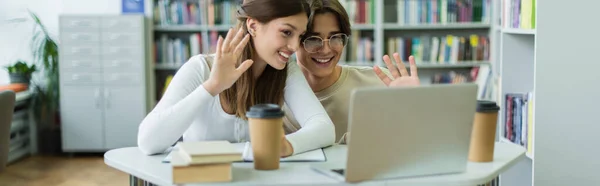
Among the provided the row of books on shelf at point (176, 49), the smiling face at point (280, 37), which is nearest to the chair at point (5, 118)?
the smiling face at point (280, 37)

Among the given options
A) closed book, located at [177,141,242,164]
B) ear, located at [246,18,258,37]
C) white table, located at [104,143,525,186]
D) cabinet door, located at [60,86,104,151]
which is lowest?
cabinet door, located at [60,86,104,151]

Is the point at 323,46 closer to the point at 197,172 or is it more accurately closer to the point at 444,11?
the point at 197,172

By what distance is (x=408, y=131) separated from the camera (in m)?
1.86

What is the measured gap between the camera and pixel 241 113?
2.46 m

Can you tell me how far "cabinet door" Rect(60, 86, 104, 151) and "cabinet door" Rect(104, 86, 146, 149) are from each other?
0.07m

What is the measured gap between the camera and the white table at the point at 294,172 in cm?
189

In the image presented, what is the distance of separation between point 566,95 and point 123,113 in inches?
157

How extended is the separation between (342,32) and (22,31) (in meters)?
4.48

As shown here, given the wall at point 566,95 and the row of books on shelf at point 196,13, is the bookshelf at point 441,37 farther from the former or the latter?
the wall at point 566,95

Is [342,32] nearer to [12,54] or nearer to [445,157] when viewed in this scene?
[445,157]

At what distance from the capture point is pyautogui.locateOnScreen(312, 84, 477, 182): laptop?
5.87ft

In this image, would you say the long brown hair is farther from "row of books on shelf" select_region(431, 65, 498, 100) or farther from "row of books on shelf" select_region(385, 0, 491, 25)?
"row of books on shelf" select_region(385, 0, 491, 25)

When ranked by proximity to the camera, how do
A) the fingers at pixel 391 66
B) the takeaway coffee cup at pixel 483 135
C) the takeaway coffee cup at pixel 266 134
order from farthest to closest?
1. the fingers at pixel 391 66
2. the takeaway coffee cup at pixel 483 135
3. the takeaway coffee cup at pixel 266 134

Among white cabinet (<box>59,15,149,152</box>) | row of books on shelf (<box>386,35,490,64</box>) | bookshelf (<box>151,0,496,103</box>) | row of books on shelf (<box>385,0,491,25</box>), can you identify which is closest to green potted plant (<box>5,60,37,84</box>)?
white cabinet (<box>59,15,149,152</box>)
